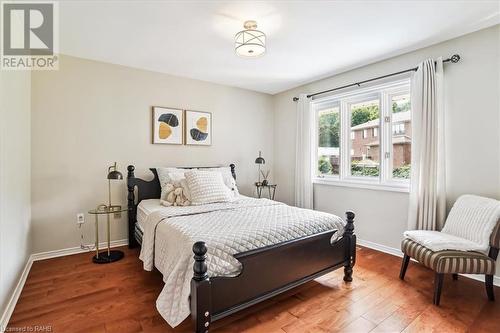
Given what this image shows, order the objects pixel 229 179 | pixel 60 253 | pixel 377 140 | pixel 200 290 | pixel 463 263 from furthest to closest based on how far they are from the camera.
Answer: pixel 229 179 → pixel 377 140 → pixel 60 253 → pixel 463 263 → pixel 200 290

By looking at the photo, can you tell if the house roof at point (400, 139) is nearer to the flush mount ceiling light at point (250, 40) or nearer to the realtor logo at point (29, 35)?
the flush mount ceiling light at point (250, 40)

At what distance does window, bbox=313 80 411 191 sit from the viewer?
3158 mm

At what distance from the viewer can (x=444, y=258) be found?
2.04 m

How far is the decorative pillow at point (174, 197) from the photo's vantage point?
9.74ft

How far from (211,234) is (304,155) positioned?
2.64 meters

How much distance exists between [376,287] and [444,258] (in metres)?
0.62

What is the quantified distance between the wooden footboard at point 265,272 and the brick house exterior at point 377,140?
1.34m

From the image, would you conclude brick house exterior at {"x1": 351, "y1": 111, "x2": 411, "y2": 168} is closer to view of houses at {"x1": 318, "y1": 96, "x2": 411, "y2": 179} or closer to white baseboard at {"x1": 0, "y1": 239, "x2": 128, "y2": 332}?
view of houses at {"x1": 318, "y1": 96, "x2": 411, "y2": 179}

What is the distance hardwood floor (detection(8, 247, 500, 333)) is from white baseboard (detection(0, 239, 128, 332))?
0.05 m

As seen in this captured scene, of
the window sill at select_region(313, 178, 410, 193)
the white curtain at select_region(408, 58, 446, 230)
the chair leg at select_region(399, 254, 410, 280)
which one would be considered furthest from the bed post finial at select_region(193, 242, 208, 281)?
the window sill at select_region(313, 178, 410, 193)

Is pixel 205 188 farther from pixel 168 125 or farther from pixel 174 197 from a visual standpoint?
pixel 168 125

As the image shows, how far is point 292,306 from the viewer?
2.05m

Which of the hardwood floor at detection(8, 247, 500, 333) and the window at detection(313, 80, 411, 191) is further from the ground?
the window at detection(313, 80, 411, 191)

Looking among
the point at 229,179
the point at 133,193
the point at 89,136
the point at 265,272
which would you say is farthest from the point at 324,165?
the point at 89,136
